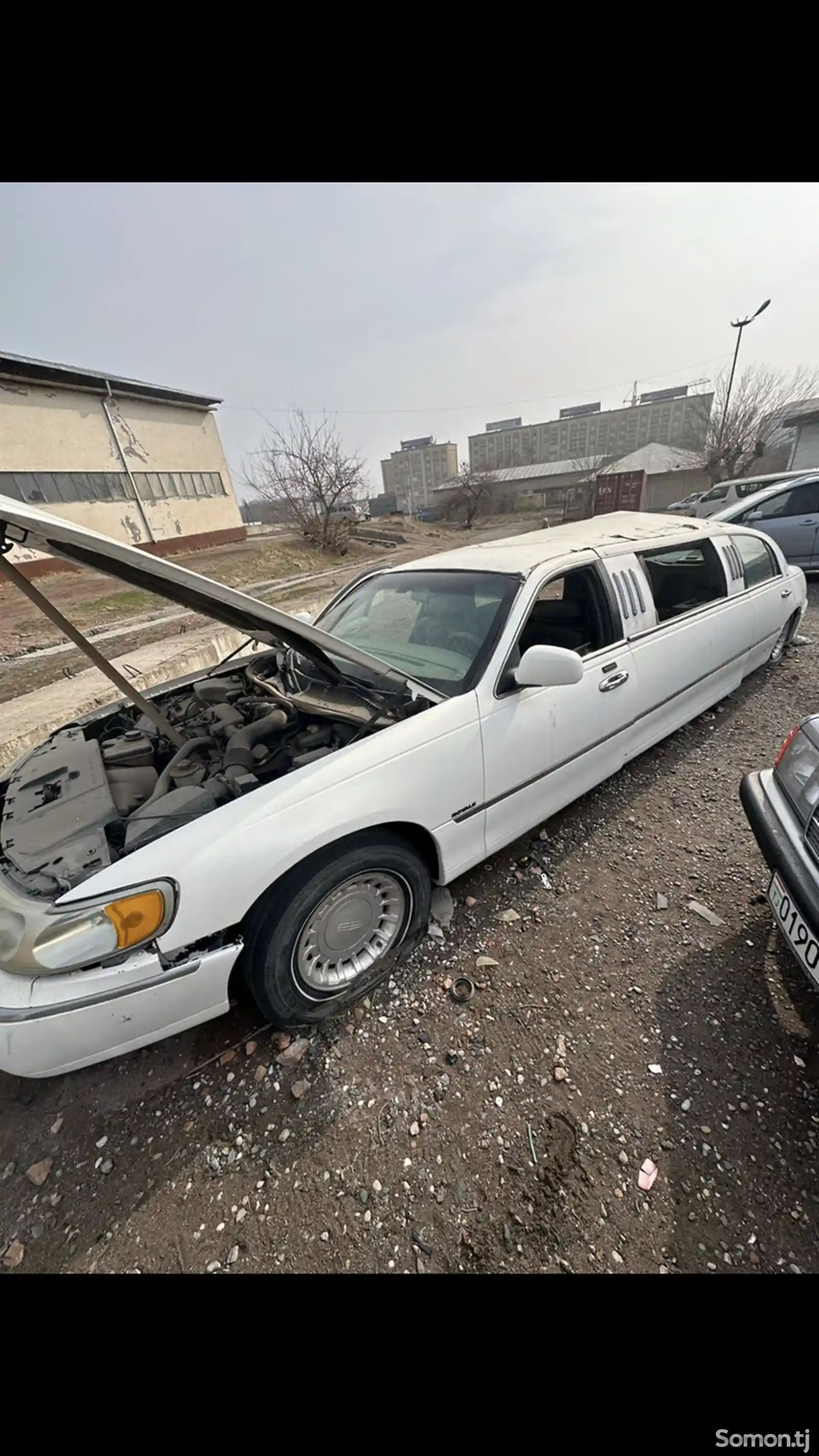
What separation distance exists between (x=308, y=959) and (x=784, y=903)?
1.78 m

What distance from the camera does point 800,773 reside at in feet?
6.10

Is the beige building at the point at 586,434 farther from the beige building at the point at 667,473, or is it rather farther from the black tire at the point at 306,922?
the black tire at the point at 306,922

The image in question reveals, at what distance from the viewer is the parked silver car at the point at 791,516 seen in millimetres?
7398

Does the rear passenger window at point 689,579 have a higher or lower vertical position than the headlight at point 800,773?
higher

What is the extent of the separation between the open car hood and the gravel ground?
1443 millimetres

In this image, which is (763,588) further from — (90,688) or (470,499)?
(470,499)

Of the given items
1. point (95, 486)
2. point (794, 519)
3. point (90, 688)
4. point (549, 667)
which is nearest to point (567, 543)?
point (549, 667)

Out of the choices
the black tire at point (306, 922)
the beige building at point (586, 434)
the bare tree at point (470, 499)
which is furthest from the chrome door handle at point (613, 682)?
the beige building at point (586, 434)

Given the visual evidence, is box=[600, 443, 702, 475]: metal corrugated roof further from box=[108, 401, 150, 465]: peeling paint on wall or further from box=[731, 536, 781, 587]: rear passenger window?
box=[731, 536, 781, 587]: rear passenger window

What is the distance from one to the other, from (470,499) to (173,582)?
41.2m

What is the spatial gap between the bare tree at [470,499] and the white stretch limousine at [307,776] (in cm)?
3694

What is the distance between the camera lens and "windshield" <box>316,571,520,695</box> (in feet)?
7.36

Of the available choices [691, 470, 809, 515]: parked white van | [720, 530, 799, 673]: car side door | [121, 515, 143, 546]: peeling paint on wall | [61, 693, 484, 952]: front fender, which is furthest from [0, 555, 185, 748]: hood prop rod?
[121, 515, 143, 546]: peeling paint on wall
